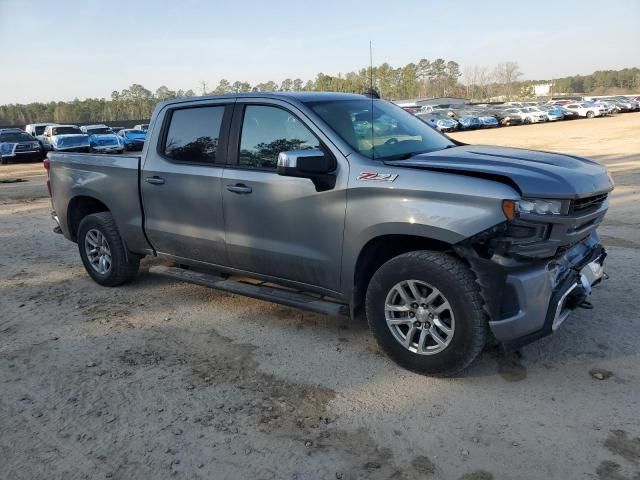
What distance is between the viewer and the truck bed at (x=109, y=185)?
203 inches

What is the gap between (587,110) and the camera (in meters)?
47.2

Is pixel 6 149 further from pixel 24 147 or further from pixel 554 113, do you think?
pixel 554 113

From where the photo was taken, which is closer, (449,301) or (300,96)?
(449,301)

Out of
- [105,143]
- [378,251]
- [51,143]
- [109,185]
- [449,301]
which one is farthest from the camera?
[105,143]

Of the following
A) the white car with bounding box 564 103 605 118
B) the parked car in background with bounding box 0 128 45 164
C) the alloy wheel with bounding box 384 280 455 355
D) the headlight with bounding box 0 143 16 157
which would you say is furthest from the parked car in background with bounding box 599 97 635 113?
the alloy wheel with bounding box 384 280 455 355

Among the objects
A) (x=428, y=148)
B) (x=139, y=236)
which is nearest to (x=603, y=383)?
(x=428, y=148)

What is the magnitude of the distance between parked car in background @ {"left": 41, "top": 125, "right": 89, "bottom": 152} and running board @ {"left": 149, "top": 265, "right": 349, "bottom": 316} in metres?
21.0

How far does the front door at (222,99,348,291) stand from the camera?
3879 millimetres

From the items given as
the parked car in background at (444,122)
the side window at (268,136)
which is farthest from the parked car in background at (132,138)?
the side window at (268,136)

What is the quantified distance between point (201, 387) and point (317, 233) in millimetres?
1318

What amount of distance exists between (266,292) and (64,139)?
2410 cm

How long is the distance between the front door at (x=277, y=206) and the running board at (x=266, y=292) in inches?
5.2

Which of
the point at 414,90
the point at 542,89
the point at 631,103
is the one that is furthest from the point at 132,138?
the point at 542,89

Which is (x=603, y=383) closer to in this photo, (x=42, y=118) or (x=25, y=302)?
(x=25, y=302)
